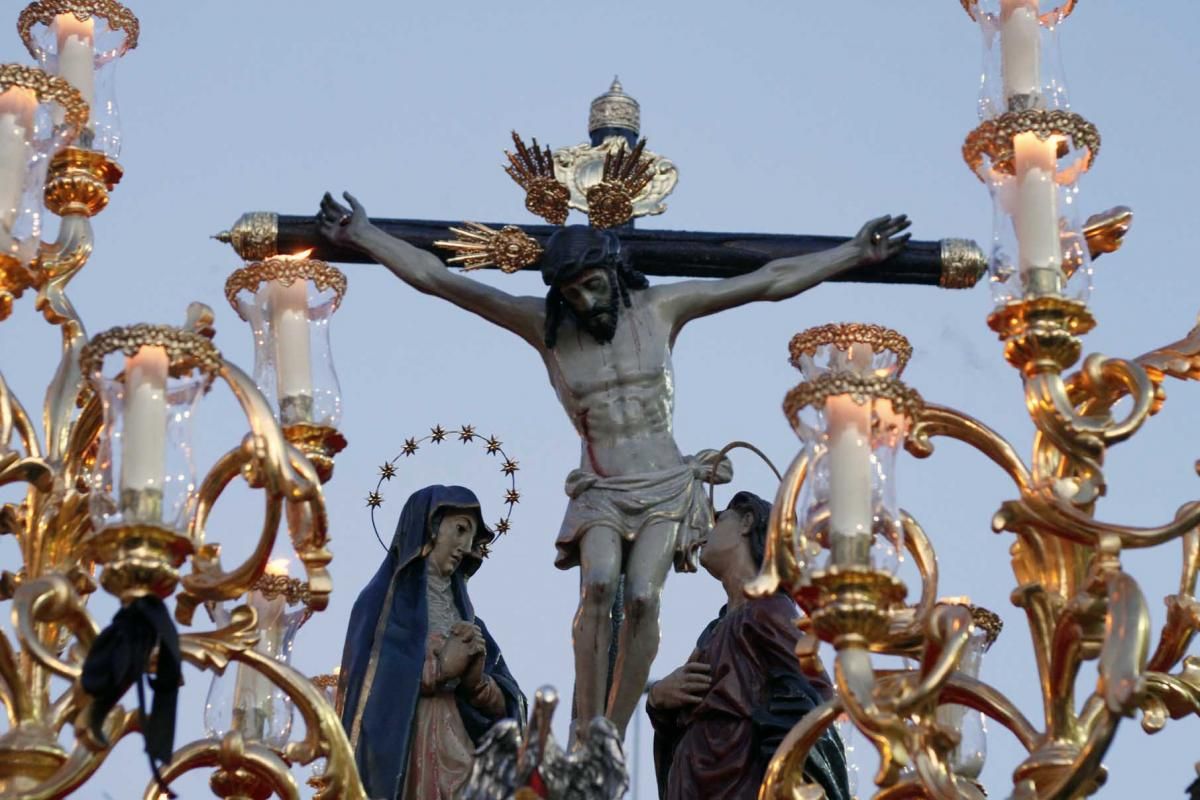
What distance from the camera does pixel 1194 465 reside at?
40.2 feet

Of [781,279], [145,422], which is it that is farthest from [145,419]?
[781,279]

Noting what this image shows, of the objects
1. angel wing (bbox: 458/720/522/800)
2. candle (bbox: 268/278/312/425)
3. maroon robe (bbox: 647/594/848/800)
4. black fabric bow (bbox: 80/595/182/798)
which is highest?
candle (bbox: 268/278/312/425)

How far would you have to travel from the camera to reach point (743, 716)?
1292cm

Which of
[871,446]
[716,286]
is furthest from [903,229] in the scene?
[871,446]

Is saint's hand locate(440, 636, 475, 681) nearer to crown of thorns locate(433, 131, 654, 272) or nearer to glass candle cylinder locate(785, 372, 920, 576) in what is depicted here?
crown of thorns locate(433, 131, 654, 272)

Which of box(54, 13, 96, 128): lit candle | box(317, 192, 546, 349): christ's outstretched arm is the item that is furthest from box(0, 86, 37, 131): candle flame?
box(317, 192, 546, 349): christ's outstretched arm

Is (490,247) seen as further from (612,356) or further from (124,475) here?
(124,475)

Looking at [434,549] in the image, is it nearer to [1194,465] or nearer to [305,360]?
[305,360]

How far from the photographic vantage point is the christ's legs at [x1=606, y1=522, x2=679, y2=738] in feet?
42.6

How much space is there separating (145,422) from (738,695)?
294 cm

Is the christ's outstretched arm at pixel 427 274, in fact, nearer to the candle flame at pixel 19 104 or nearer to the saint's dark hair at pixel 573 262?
the saint's dark hair at pixel 573 262

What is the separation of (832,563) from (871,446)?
44 centimetres

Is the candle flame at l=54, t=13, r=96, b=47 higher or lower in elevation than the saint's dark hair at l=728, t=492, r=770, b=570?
higher

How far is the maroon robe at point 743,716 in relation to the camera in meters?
12.8
